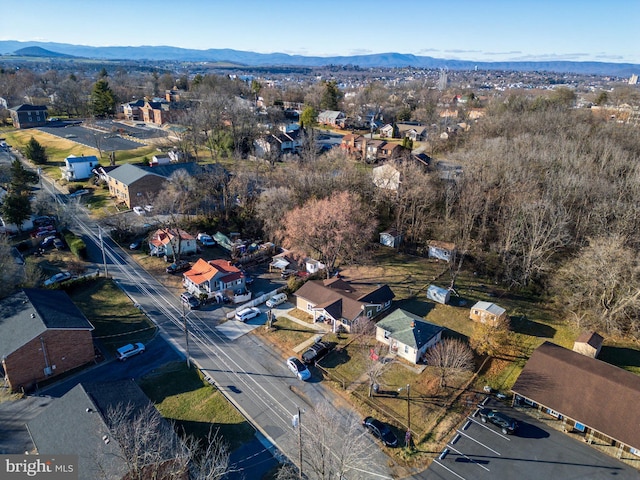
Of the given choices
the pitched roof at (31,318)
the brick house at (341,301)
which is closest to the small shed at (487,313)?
the brick house at (341,301)

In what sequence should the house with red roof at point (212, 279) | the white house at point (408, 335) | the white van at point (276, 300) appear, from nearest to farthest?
1. the white house at point (408, 335)
2. the white van at point (276, 300)
3. the house with red roof at point (212, 279)

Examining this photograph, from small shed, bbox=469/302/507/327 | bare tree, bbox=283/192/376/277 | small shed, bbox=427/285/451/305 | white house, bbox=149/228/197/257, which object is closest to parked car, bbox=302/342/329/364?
bare tree, bbox=283/192/376/277

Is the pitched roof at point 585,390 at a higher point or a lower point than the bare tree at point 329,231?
A: lower

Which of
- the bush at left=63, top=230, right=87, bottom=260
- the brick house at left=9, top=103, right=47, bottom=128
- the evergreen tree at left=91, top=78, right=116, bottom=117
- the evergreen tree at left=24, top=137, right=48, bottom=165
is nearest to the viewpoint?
the bush at left=63, top=230, right=87, bottom=260

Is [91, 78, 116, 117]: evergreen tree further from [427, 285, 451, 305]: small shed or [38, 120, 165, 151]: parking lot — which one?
[427, 285, 451, 305]: small shed

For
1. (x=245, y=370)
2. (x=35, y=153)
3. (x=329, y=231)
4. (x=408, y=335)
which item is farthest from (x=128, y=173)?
(x=408, y=335)

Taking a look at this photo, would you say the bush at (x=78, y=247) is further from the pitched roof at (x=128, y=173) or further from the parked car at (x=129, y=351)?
the parked car at (x=129, y=351)
